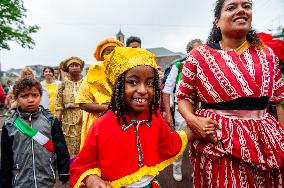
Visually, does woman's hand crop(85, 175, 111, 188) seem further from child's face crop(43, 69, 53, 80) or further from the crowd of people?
child's face crop(43, 69, 53, 80)

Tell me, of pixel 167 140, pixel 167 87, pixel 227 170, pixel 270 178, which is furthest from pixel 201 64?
pixel 167 87

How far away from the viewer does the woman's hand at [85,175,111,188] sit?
5.29ft

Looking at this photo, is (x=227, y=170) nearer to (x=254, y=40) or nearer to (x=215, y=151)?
(x=215, y=151)

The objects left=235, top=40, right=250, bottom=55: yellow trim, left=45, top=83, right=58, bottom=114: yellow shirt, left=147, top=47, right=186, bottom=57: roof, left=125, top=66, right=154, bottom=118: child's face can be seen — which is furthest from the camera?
left=147, top=47, right=186, bottom=57: roof

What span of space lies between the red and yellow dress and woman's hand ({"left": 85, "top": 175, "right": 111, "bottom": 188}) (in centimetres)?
3

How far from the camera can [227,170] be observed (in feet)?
5.97

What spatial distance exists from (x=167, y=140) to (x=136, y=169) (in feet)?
0.93

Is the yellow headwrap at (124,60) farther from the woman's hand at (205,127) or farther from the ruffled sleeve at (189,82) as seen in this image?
the woman's hand at (205,127)

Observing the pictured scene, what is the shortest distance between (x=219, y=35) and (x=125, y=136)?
3.34 ft

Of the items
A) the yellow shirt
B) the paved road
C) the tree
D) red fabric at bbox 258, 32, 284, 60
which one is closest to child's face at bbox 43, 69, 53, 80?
the yellow shirt

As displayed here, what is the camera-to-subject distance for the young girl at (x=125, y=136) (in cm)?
171

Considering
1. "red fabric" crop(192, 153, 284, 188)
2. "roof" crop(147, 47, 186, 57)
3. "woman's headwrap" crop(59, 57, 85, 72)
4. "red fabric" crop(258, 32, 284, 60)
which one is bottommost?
"red fabric" crop(192, 153, 284, 188)

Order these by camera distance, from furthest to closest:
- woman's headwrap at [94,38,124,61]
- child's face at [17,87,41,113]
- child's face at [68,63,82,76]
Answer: child's face at [68,63,82,76]
woman's headwrap at [94,38,124,61]
child's face at [17,87,41,113]

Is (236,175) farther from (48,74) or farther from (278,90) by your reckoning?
(48,74)
